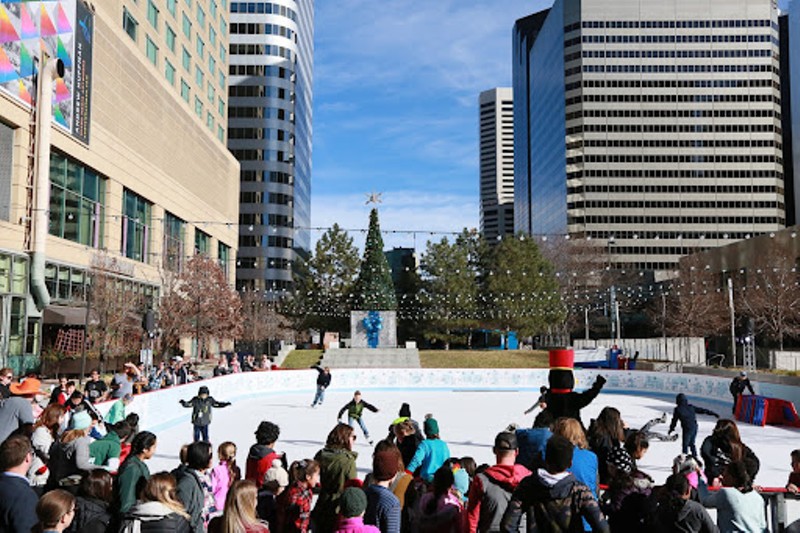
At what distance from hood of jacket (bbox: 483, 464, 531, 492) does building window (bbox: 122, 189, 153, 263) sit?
36471 millimetres

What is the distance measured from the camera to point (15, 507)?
4.84 meters

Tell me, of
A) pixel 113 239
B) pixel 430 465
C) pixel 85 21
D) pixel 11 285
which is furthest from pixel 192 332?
pixel 430 465

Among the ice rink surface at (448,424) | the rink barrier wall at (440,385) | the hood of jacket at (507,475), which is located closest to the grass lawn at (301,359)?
the rink barrier wall at (440,385)

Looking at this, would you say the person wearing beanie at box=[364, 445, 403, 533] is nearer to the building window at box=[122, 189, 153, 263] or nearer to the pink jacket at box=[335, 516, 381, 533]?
the pink jacket at box=[335, 516, 381, 533]

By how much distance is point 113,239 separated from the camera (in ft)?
124

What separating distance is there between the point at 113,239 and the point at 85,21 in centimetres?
1128

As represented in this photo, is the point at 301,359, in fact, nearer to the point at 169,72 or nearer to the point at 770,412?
the point at 169,72

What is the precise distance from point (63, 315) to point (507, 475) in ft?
98.7

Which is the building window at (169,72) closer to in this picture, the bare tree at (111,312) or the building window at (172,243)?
the building window at (172,243)

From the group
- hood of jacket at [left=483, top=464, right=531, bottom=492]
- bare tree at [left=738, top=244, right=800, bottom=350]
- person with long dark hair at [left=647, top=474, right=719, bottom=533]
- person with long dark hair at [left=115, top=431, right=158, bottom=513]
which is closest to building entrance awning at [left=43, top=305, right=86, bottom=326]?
person with long dark hair at [left=115, top=431, right=158, bottom=513]

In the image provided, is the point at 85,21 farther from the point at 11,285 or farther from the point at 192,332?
the point at 192,332

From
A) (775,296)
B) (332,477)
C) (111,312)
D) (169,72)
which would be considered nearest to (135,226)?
(111,312)

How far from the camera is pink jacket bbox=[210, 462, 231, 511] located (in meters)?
7.14

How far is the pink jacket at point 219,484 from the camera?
7.14 meters
